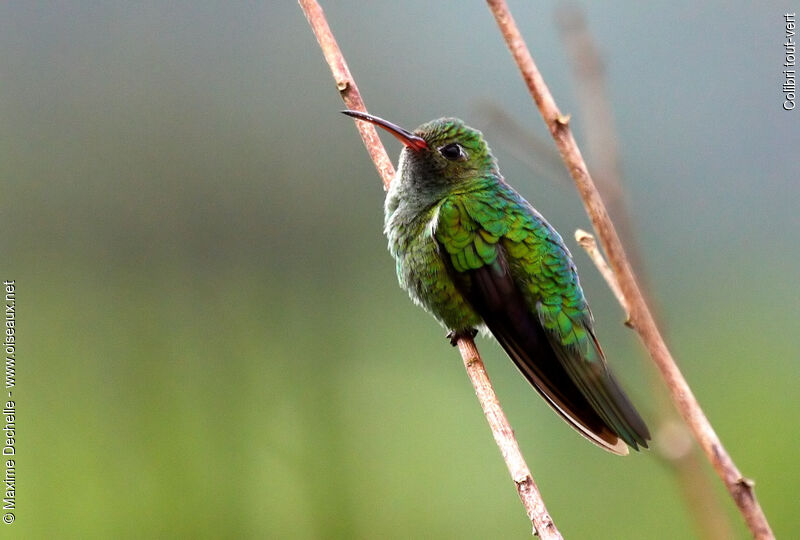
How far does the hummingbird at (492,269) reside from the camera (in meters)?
3.08

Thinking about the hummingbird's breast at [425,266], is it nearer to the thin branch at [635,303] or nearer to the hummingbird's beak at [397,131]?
the hummingbird's beak at [397,131]

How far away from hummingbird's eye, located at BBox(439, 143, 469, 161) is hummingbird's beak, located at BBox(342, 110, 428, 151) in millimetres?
87

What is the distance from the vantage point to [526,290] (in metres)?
3.29

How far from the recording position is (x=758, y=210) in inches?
387

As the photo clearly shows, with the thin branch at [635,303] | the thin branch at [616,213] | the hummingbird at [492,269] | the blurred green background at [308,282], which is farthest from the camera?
the blurred green background at [308,282]

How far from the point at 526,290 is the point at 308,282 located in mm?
4724

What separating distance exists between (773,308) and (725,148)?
2933 mm

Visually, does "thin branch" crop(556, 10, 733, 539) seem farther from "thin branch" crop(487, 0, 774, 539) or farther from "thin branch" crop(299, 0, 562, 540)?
"thin branch" crop(299, 0, 562, 540)

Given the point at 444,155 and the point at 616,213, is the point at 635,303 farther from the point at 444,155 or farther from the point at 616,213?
the point at 444,155

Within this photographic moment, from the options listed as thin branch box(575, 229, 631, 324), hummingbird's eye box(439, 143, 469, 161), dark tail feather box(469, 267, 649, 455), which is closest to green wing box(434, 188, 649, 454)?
dark tail feather box(469, 267, 649, 455)

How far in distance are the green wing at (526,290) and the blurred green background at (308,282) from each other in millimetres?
292

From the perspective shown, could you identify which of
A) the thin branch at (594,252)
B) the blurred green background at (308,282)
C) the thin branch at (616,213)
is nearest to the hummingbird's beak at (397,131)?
the blurred green background at (308,282)

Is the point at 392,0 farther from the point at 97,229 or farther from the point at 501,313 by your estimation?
the point at 501,313

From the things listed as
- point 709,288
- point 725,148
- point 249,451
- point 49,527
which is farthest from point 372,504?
point 725,148
